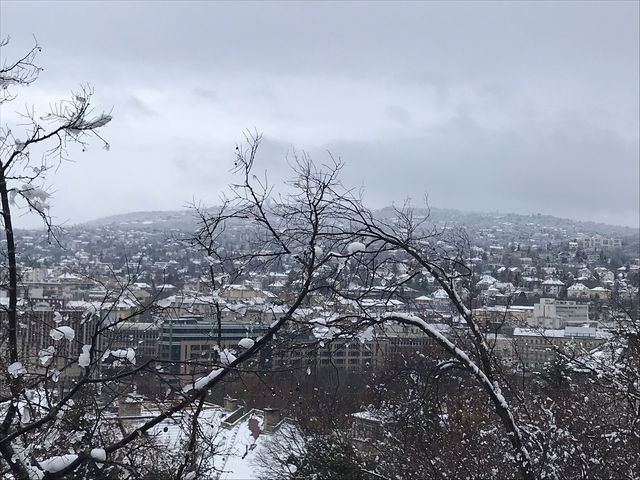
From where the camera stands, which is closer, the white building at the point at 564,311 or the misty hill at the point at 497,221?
the white building at the point at 564,311

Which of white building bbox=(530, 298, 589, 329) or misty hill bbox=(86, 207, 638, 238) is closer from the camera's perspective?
white building bbox=(530, 298, 589, 329)

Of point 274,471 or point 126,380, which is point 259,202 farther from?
point 274,471

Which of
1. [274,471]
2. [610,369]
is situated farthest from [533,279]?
[610,369]

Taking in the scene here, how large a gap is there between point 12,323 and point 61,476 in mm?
633

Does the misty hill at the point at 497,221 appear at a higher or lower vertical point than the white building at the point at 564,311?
higher

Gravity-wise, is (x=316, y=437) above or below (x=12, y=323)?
below

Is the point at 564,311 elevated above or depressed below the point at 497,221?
below

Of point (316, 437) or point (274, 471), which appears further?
point (274, 471)

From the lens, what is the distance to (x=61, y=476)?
2355 mm

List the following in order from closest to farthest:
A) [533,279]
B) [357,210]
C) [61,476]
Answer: [61,476], [357,210], [533,279]

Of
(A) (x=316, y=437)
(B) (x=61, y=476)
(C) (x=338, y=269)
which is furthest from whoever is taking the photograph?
(A) (x=316, y=437)

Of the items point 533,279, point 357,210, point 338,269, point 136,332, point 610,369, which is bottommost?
point 533,279

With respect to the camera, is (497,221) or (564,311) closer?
(564,311)

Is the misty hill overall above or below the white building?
above
